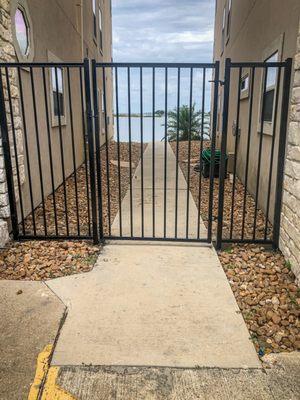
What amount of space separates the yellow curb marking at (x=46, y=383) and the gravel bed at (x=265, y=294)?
125 centimetres

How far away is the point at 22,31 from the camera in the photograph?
4387 mm

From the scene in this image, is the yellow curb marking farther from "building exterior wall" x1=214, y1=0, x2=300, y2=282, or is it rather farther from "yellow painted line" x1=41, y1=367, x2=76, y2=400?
"building exterior wall" x1=214, y1=0, x2=300, y2=282

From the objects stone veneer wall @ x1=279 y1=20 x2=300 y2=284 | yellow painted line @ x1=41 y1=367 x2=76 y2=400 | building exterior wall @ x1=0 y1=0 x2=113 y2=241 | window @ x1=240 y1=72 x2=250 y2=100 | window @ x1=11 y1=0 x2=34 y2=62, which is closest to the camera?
yellow painted line @ x1=41 y1=367 x2=76 y2=400

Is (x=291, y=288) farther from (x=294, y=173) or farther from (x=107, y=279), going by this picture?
(x=107, y=279)

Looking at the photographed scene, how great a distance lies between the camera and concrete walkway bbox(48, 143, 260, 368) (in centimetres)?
216

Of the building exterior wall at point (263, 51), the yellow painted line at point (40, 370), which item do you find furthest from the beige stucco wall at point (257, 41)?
the yellow painted line at point (40, 370)

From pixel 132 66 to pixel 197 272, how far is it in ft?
6.92

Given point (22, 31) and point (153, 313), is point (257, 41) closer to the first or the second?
point (22, 31)

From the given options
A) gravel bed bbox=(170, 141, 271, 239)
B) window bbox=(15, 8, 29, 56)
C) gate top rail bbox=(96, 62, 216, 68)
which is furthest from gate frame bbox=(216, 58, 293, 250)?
window bbox=(15, 8, 29, 56)

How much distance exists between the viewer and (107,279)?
3088mm

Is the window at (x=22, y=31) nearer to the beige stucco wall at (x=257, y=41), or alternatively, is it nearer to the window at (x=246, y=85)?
the beige stucco wall at (x=257, y=41)

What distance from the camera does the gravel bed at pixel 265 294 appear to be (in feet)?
7.73

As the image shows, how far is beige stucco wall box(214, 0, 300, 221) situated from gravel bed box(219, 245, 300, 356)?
124 centimetres

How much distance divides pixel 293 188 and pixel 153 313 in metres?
1.71
